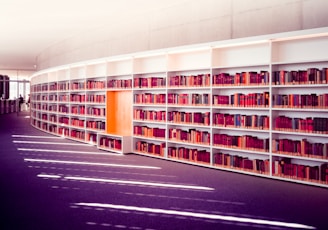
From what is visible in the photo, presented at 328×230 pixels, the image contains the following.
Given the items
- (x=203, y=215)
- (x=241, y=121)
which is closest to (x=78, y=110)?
(x=241, y=121)

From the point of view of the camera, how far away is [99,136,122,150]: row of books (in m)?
9.60

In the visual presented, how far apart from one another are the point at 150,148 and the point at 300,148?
12.6 ft

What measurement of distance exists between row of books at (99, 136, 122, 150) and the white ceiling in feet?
11.0

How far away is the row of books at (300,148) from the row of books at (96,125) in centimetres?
567

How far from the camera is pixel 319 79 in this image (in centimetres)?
595

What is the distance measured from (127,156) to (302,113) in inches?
171

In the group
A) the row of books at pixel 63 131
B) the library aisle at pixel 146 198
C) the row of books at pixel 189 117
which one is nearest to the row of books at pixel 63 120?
the row of books at pixel 63 131

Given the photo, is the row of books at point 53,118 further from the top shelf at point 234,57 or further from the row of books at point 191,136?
the row of books at point 191,136

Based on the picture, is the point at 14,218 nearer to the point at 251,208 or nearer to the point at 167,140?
the point at 251,208

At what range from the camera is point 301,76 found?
616 cm

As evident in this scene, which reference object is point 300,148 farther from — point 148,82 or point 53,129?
point 53,129

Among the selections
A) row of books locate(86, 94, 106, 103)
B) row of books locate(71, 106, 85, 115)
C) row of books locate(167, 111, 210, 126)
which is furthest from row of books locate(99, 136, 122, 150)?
row of books locate(71, 106, 85, 115)

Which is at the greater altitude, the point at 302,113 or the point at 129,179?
the point at 302,113

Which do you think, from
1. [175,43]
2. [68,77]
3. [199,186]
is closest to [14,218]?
[199,186]
